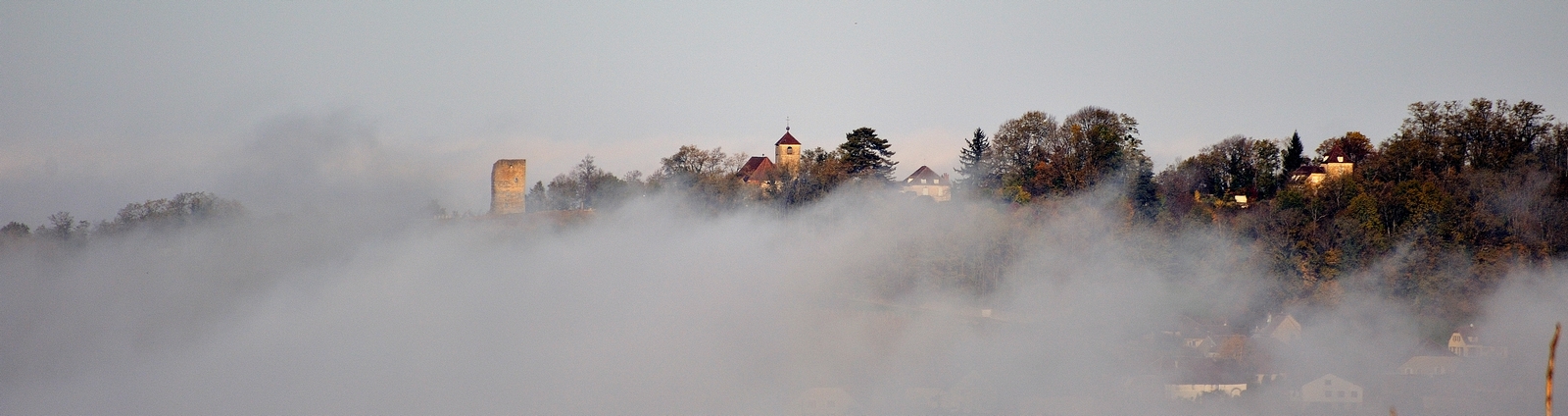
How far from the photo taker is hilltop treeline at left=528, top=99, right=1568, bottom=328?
4822cm

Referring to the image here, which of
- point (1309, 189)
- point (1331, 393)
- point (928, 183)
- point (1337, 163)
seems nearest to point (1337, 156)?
point (1337, 163)

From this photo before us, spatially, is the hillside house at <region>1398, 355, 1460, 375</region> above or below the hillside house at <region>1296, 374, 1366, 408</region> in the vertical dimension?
above

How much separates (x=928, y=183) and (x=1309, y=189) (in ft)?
63.1

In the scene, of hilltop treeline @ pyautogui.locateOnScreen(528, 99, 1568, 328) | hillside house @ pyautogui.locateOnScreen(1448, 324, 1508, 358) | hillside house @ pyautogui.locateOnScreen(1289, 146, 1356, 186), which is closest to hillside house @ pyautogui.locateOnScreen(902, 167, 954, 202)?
hilltop treeline @ pyautogui.locateOnScreen(528, 99, 1568, 328)

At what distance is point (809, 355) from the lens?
38250mm

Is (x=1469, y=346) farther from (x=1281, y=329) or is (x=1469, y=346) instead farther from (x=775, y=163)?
(x=775, y=163)

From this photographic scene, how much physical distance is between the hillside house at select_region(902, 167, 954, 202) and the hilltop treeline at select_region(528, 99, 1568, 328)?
8046 mm

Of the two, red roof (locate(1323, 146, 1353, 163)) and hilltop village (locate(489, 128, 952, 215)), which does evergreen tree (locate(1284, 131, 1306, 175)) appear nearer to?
red roof (locate(1323, 146, 1353, 163))

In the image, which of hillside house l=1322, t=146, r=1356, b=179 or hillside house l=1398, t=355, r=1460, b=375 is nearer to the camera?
hillside house l=1398, t=355, r=1460, b=375

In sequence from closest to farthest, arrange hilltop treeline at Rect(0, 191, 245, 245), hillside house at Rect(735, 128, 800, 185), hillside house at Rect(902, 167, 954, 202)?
1. hilltop treeline at Rect(0, 191, 245, 245)
2. hillside house at Rect(735, 128, 800, 185)
3. hillside house at Rect(902, 167, 954, 202)

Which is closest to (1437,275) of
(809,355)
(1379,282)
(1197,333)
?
(1379,282)

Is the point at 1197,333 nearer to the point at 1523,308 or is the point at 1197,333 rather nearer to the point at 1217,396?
the point at 1217,396

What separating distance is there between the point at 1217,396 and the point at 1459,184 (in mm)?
→ 18397

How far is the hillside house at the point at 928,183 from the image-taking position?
225 feet
